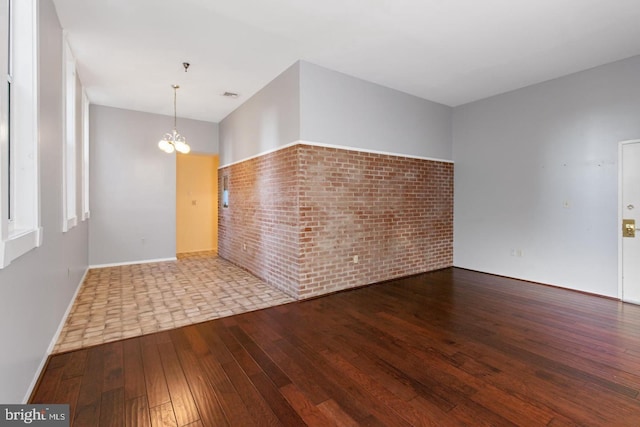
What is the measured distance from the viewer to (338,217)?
4125 millimetres

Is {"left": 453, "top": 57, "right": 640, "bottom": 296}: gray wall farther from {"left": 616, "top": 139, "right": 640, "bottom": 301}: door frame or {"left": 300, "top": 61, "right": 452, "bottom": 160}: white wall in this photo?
{"left": 300, "top": 61, "right": 452, "bottom": 160}: white wall

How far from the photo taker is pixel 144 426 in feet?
5.41

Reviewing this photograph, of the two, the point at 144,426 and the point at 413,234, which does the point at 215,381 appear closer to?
the point at 144,426

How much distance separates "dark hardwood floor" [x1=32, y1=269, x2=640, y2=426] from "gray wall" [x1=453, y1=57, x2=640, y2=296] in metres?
1.03

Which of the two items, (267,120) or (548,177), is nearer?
(548,177)

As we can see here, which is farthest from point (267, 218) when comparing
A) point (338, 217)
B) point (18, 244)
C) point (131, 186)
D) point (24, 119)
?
point (131, 186)

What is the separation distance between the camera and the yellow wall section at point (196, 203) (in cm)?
750

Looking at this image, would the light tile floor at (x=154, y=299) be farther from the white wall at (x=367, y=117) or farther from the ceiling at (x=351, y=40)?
the ceiling at (x=351, y=40)

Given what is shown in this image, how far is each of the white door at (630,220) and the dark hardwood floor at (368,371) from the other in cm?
48

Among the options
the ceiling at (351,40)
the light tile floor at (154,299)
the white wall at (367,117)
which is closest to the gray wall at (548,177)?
the ceiling at (351,40)

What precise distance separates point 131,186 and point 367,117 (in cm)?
499

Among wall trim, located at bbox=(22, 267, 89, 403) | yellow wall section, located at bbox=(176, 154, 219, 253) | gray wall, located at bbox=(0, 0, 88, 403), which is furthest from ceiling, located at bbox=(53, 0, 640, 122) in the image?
wall trim, located at bbox=(22, 267, 89, 403)

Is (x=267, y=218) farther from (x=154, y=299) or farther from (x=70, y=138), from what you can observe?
(x=70, y=138)

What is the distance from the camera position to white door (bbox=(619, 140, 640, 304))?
3660 mm
